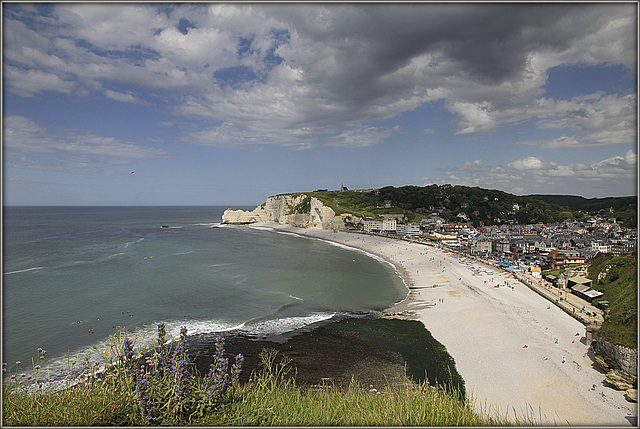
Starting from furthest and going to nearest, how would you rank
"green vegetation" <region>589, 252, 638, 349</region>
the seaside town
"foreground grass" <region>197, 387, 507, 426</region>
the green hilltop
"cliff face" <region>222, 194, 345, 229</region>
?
1. the green hilltop
2. "cliff face" <region>222, 194, 345, 229</region>
3. the seaside town
4. "green vegetation" <region>589, 252, 638, 349</region>
5. "foreground grass" <region>197, 387, 507, 426</region>

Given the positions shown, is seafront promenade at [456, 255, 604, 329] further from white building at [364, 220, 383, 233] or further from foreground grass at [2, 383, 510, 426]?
white building at [364, 220, 383, 233]

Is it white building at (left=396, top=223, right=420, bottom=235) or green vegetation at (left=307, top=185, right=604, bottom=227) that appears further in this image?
green vegetation at (left=307, top=185, right=604, bottom=227)

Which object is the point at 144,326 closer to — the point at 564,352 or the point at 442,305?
the point at 442,305

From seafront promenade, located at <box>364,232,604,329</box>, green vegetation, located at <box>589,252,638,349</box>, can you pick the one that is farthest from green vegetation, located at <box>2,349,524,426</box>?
seafront promenade, located at <box>364,232,604,329</box>

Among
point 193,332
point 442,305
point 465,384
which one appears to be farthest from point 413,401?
point 442,305

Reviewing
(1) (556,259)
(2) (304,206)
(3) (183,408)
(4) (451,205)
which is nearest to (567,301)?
(1) (556,259)

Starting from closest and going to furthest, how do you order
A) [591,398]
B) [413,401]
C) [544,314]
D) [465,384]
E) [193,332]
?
1. [413,401]
2. [591,398]
3. [465,384]
4. [193,332]
5. [544,314]
